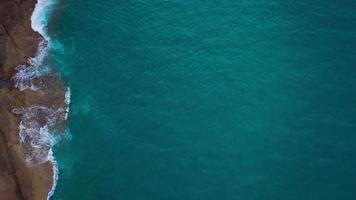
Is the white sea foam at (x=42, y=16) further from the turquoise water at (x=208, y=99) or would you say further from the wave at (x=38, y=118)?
the turquoise water at (x=208, y=99)

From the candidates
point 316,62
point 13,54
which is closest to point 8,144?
point 13,54

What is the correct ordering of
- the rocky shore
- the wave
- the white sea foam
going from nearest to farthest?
the rocky shore < the wave < the white sea foam

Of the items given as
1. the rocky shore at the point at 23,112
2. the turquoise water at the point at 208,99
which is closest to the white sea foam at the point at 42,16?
the rocky shore at the point at 23,112

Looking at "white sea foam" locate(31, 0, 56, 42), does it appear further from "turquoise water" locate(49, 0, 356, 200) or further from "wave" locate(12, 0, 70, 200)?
"turquoise water" locate(49, 0, 356, 200)

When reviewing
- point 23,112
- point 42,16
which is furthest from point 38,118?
point 42,16

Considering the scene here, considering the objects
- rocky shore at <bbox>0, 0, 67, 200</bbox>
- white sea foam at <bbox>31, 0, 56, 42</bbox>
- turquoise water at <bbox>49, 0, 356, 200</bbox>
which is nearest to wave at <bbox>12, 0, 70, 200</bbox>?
rocky shore at <bbox>0, 0, 67, 200</bbox>

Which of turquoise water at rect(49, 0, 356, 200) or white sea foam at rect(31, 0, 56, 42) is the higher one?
white sea foam at rect(31, 0, 56, 42)
